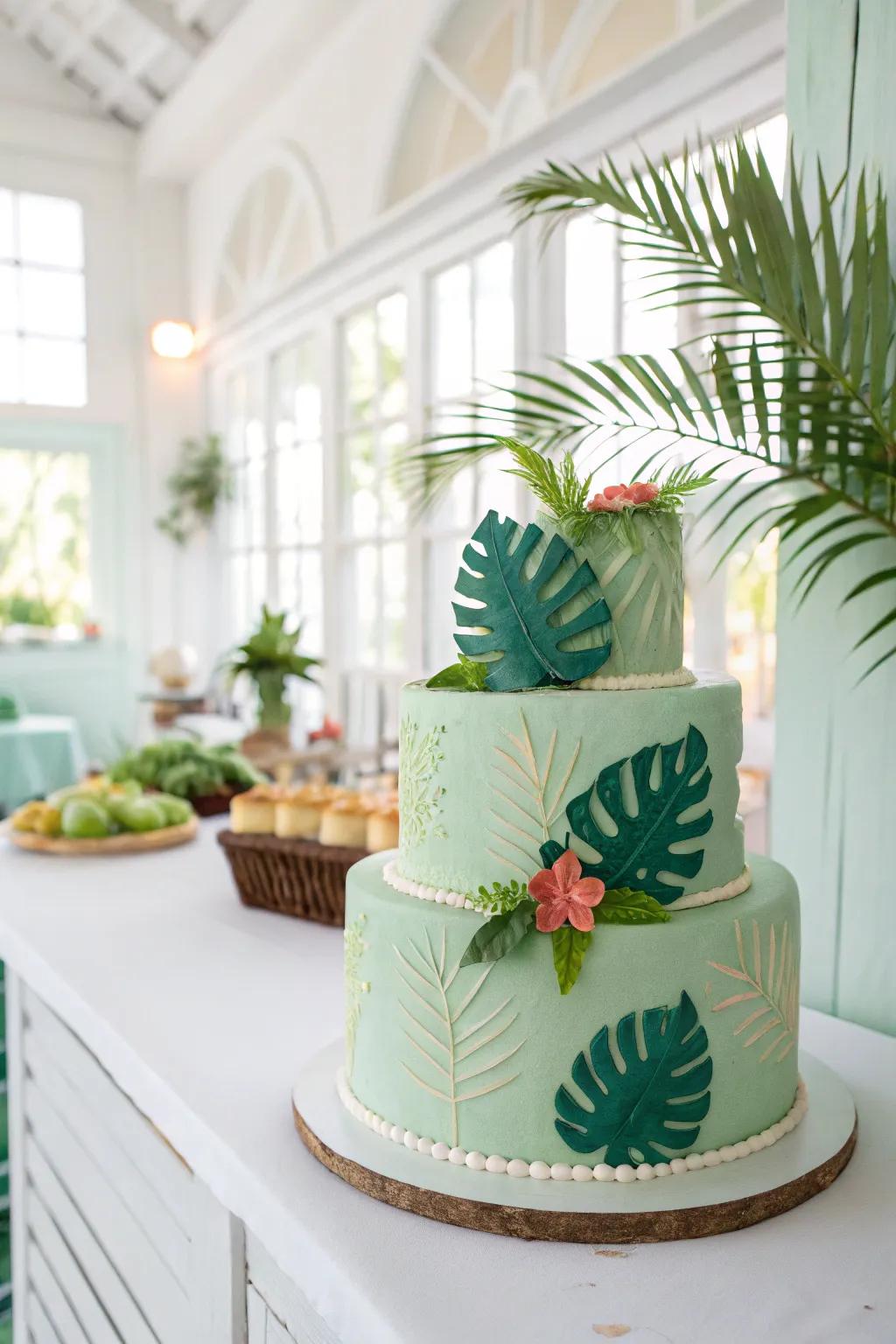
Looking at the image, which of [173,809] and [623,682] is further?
[173,809]

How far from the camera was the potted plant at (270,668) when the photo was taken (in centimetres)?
288

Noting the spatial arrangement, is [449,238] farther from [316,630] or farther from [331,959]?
[331,959]

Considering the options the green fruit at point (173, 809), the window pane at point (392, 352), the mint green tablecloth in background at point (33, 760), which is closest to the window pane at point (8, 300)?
the mint green tablecloth in background at point (33, 760)

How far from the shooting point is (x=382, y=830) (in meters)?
1.47

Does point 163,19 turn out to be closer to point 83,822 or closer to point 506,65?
point 506,65

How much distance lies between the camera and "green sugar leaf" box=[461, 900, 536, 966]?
0.80 metres

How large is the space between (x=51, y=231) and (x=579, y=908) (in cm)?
579

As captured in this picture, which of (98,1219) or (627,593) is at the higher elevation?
(627,593)

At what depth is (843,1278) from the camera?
0.71 metres

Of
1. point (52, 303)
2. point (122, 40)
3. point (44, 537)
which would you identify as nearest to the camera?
point (122, 40)

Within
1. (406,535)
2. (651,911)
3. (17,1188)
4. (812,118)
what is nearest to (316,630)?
(406,535)

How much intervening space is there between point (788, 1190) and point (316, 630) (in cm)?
Answer: 400

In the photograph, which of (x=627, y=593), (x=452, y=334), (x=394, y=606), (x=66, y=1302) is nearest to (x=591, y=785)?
(x=627, y=593)

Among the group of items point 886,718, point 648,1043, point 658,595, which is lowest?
point 648,1043
